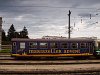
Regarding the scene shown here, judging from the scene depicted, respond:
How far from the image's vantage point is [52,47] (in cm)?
3166

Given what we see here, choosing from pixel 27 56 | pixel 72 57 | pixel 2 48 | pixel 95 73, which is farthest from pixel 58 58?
pixel 95 73

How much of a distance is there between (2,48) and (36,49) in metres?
17.4

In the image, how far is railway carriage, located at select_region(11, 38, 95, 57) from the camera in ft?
102

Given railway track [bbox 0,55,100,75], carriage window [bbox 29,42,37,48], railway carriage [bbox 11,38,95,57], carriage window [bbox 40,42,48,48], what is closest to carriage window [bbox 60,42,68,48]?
railway carriage [bbox 11,38,95,57]

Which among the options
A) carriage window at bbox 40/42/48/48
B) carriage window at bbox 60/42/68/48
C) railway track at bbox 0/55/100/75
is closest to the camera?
railway track at bbox 0/55/100/75

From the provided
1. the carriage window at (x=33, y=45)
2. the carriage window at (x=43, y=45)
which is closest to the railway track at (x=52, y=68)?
the carriage window at (x=43, y=45)

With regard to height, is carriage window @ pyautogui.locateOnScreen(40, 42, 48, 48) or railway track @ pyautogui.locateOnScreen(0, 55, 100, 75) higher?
carriage window @ pyautogui.locateOnScreen(40, 42, 48, 48)

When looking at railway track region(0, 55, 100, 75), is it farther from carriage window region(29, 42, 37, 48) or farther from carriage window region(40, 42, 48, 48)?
carriage window region(29, 42, 37, 48)

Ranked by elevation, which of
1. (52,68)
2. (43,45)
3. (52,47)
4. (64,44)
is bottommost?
(52,68)

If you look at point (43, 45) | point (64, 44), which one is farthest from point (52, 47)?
point (64, 44)

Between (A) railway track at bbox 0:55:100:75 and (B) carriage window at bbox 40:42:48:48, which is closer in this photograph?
(A) railway track at bbox 0:55:100:75

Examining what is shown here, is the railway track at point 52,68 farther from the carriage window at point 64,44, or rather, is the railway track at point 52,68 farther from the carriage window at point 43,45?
the carriage window at point 43,45

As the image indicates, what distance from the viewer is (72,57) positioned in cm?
3438

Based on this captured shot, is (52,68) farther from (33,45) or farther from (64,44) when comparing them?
(64,44)
